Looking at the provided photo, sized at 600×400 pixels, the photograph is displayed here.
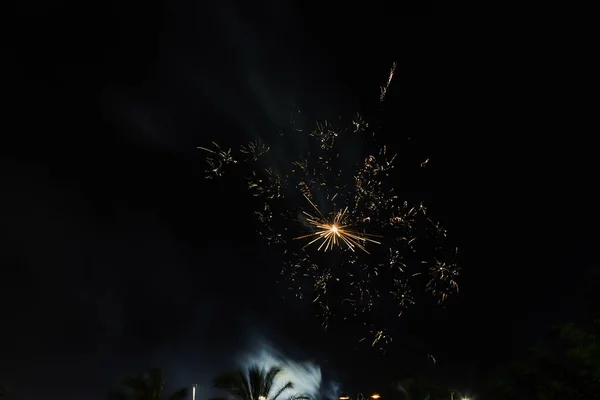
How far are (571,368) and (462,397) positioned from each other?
20.2 metres

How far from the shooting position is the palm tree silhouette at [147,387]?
123 ft

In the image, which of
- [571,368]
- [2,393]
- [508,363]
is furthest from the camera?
[2,393]

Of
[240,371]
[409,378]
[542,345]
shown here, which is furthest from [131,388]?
[542,345]

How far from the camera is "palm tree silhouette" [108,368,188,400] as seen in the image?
123 feet

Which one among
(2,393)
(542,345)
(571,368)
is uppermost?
(2,393)

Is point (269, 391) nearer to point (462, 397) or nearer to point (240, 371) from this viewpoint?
point (240, 371)

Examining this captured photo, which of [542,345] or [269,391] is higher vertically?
[269,391]

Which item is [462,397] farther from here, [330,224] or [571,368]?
[330,224]

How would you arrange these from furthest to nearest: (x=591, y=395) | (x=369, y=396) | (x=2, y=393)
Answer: (x=369, y=396)
(x=2, y=393)
(x=591, y=395)

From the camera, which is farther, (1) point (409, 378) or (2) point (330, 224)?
(1) point (409, 378)

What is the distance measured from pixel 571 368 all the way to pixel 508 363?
6037 millimetres

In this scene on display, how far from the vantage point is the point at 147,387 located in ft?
124

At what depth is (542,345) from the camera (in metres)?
26.4

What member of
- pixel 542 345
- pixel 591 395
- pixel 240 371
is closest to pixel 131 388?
pixel 240 371
